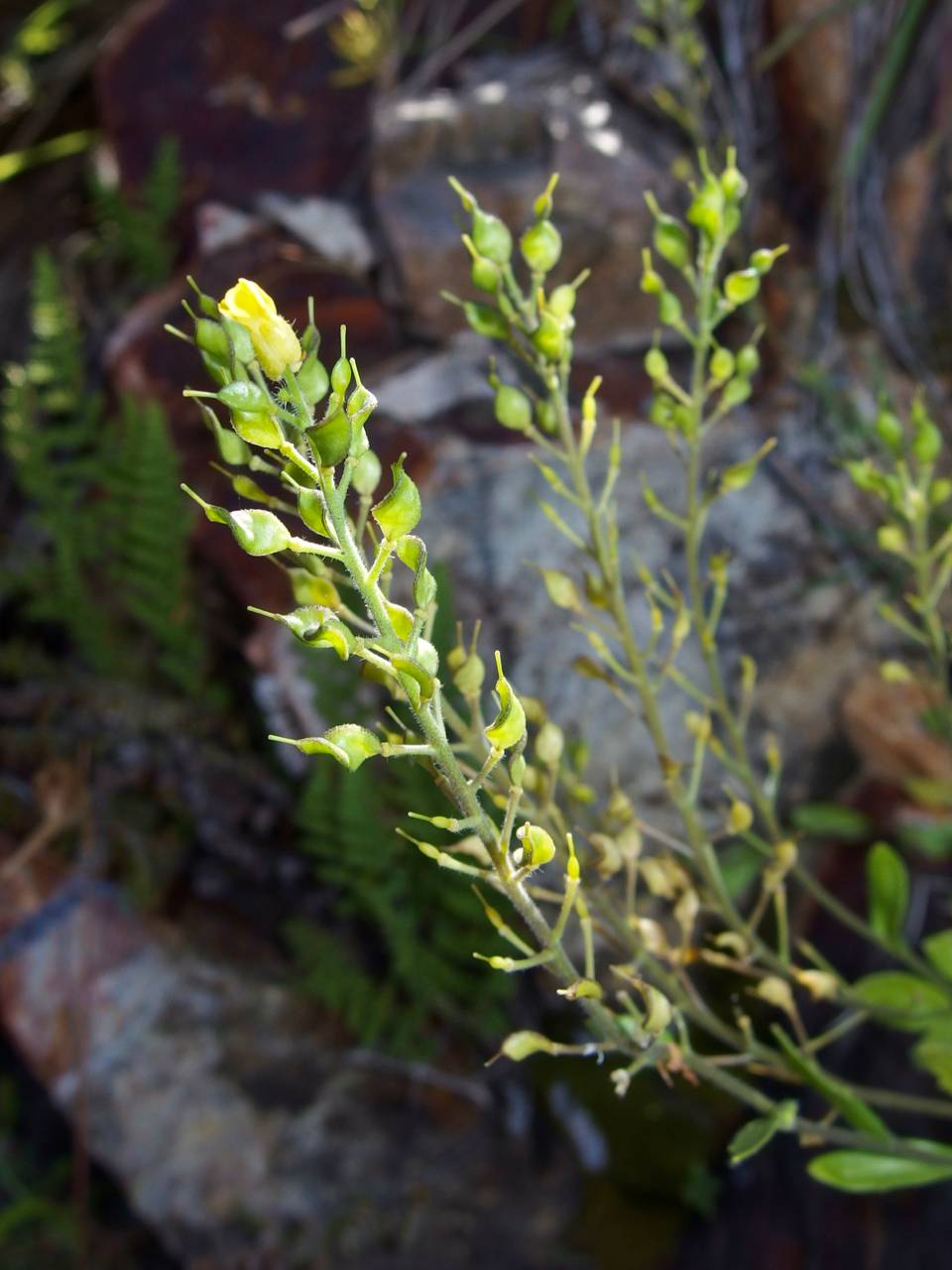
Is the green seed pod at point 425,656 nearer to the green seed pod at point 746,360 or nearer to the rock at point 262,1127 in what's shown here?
the green seed pod at point 746,360

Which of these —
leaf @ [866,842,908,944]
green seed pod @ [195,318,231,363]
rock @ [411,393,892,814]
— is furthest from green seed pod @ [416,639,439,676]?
rock @ [411,393,892,814]

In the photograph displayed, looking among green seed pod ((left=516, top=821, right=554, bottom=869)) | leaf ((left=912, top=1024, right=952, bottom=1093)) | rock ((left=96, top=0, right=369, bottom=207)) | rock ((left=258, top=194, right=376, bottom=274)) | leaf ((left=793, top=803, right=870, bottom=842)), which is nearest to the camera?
green seed pod ((left=516, top=821, right=554, bottom=869))

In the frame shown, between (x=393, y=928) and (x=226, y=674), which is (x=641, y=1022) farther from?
(x=226, y=674)

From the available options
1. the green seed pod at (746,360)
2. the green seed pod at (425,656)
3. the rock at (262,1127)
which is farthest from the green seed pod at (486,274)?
the rock at (262,1127)

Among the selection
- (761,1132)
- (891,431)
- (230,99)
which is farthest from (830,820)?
(230,99)

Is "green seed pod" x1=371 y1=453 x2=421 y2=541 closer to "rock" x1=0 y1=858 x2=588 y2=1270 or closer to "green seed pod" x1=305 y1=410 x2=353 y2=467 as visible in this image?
"green seed pod" x1=305 y1=410 x2=353 y2=467
